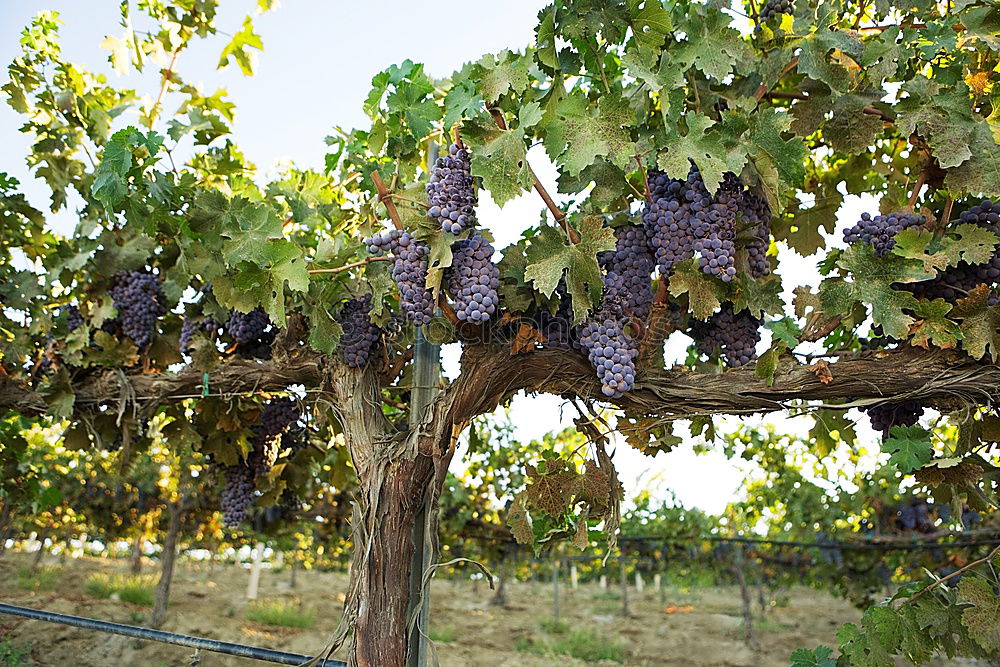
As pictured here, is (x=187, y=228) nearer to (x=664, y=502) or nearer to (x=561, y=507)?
(x=561, y=507)

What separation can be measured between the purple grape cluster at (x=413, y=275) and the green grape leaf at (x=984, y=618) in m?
1.70

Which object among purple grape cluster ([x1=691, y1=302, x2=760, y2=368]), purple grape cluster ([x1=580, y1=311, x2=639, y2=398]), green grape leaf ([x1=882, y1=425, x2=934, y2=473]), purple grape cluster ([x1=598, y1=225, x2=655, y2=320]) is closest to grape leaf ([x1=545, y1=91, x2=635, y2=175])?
purple grape cluster ([x1=598, y1=225, x2=655, y2=320])

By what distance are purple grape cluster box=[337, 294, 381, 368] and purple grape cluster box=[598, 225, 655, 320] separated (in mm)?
762

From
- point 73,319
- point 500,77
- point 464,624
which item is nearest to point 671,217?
point 500,77

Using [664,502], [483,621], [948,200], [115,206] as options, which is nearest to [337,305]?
[115,206]

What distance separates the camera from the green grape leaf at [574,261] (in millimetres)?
1725

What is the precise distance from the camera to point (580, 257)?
5.78 feet

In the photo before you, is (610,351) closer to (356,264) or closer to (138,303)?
(356,264)

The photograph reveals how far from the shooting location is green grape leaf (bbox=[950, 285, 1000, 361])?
174 centimetres

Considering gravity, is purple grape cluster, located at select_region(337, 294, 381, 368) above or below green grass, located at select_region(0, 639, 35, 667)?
above

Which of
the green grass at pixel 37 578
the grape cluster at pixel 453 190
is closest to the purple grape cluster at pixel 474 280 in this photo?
the grape cluster at pixel 453 190

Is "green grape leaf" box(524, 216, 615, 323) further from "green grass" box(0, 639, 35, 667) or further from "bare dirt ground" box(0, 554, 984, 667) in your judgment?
"bare dirt ground" box(0, 554, 984, 667)

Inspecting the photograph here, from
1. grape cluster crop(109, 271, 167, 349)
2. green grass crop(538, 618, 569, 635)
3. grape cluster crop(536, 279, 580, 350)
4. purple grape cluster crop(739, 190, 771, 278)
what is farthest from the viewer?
green grass crop(538, 618, 569, 635)

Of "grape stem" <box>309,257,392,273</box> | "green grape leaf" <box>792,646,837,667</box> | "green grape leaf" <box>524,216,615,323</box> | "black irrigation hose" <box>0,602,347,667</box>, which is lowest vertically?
"black irrigation hose" <box>0,602,347,667</box>
